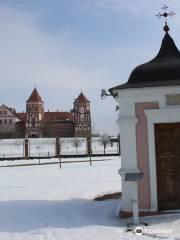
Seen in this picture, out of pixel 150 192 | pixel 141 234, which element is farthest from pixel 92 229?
pixel 150 192

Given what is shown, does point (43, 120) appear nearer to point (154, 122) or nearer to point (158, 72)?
point (158, 72)

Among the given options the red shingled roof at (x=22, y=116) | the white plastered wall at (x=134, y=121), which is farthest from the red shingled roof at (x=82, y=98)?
the white plastered wall at (x=134, y=121)

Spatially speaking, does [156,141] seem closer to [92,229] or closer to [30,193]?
[92,229]

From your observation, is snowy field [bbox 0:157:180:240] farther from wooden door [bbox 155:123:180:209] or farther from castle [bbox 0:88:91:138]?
castle [bbox 0:88:91:138]

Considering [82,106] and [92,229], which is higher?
[82,106]

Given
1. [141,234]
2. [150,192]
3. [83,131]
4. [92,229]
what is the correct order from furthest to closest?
1. [83,131]
2. [150,192]
3. [92,229]
4. [141,234]

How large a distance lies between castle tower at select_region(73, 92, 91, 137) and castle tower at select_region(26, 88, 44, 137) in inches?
361

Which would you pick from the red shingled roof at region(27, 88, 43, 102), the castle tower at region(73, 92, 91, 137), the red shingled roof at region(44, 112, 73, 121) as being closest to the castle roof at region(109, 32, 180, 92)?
the castle tower at region(73, 92, 91, 137)

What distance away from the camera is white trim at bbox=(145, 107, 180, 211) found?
9.66 meters

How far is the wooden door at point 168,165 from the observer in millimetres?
9719

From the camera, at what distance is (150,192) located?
9664 mm

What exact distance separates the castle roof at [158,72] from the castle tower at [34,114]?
3650 inches

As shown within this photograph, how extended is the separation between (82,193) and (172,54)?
607 cm

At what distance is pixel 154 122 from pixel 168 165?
3.45 ft
